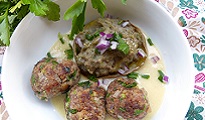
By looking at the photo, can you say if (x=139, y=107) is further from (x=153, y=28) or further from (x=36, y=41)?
(x=36, y=41)

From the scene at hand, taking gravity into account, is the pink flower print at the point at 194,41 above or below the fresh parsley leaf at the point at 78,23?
below

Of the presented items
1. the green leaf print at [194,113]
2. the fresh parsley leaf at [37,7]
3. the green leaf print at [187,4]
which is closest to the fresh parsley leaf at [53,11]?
the fresh parsley leaf at [37,7]

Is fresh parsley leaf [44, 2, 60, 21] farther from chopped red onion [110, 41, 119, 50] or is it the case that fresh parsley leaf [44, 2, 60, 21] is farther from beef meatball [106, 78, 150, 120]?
beef meatball [106, 78, 150, 120]

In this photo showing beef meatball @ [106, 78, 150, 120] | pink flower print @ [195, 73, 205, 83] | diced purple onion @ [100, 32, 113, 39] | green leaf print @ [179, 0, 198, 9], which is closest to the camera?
beef meatball @ [106, 78, 150, 120]

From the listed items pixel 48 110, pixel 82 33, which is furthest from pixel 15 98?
pixel 82 33

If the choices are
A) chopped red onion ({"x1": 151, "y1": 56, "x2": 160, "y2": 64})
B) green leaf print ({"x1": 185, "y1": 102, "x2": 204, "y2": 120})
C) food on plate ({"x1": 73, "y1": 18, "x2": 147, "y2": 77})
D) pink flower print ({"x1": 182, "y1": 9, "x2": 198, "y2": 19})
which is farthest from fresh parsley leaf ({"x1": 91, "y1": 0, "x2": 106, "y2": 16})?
green leaf print ({"x1": 185, "y1": 102, "x2": 204, "y2": 120})

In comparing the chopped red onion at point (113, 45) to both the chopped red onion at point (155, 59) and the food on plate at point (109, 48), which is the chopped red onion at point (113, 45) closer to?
the food on plate at point (109, 48)
